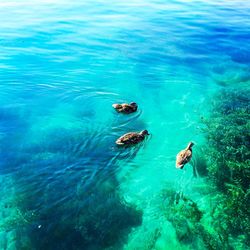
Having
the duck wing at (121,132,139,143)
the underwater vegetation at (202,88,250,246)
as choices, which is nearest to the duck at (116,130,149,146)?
the duck wing at (121,132,139,143)

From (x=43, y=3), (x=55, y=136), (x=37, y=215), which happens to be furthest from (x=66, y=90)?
(x=43, y=3)

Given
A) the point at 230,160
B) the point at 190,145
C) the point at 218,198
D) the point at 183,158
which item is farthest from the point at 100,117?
the point at 218,198

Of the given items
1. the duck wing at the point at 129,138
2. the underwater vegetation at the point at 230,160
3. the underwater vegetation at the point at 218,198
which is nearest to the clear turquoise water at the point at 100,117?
the underwater vegetation at the point at 218,198

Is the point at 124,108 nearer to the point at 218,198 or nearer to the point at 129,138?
the point at 129,138

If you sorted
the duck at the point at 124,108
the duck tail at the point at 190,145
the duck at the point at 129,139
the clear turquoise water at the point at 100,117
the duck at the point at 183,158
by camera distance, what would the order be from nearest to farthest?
1. the clear turquoise water at the point at 100,117
2. the duck at the point at 183,158
3. the duck at the point at 129,139
4. the duck tail at the point at 190,145
5. the duck at the point at 124,108

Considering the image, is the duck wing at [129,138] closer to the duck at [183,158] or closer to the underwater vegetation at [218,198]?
the duck at [183,158]

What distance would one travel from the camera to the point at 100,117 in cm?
1202

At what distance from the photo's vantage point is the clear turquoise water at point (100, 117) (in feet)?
27.4

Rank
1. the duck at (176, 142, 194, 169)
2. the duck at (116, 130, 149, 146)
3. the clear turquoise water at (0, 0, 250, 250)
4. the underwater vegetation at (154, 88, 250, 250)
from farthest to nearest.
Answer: the duck at (116, 130, 149, 146) → the duck at (176, 142, 194, 169) → the clear turquoise water at (0, 0, 250, 250) → the underwater vegetation at (154, 88, 250, 250)

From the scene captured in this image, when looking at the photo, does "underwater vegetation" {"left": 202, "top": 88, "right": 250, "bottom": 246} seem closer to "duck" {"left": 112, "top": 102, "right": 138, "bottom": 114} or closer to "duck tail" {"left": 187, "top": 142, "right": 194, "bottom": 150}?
"duck tail" {"left": 187, "top": 142, "right": 194, "bottom": 150}

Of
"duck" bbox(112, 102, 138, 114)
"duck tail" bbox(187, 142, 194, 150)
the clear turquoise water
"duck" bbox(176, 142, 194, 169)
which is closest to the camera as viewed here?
the clear turquoise water

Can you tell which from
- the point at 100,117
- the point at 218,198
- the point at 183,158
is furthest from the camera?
the point at 100,117

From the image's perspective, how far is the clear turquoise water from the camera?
Result: 835 centimetres

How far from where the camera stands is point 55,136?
36.9 ft
